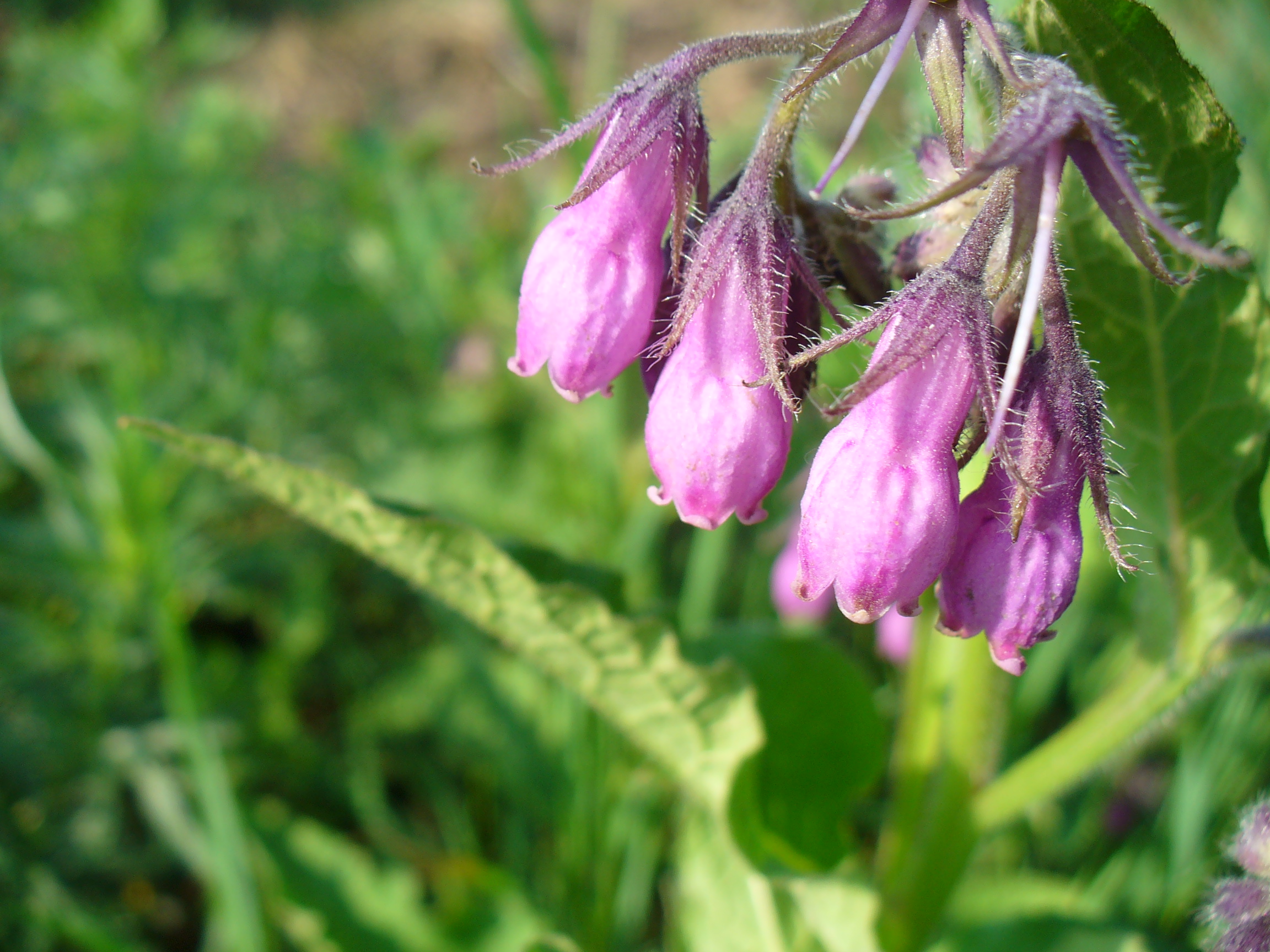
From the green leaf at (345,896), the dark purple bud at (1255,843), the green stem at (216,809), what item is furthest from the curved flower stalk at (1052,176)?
the green leaf at (345,896)

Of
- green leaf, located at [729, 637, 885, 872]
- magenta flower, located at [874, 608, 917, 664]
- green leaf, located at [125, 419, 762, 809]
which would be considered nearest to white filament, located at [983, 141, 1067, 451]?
green leaf, located at [125, 419, 762, 809]

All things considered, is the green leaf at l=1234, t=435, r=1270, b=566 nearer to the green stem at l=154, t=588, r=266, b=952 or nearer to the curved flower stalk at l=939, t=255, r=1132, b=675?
the curved flower stalk at l=939, t=255, r=1132, b=675

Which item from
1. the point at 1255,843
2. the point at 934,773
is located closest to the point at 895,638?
the point at 934,773

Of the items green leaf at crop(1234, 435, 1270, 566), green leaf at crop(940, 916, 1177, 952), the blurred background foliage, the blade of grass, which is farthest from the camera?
the blade of grass

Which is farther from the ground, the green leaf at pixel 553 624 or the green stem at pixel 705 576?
the green leaf at pixel 553 624

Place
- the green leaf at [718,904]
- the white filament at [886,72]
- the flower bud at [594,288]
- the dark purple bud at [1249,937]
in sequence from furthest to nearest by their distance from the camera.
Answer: the green leaf at [718,904] < the dark purple bud at [1249,937] < the flower bud at [594,288] < the white filament at [886,72]

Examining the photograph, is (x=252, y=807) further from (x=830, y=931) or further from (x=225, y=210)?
(x=225, y=210)

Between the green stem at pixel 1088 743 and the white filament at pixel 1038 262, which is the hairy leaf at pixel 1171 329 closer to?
the green stem at pixel 1088 743
